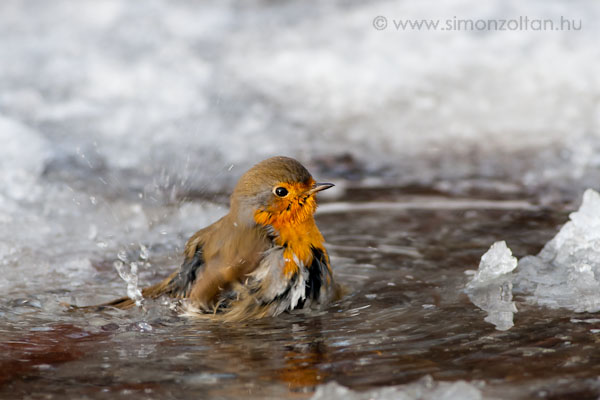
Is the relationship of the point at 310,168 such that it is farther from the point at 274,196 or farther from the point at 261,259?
the point at 261,259

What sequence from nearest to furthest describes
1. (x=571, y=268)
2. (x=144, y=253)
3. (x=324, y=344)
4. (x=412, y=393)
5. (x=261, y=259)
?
(x=412, y=393) < (x=324, y=344) < (x=261, y=259) < (x=571, y=268) < (x=144, y=253)

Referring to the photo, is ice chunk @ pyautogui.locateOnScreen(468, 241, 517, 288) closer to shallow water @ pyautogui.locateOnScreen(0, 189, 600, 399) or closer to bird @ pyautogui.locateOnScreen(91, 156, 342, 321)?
shallow water @ pyautogui.locateOnScreen(0, 189, 600, 399)

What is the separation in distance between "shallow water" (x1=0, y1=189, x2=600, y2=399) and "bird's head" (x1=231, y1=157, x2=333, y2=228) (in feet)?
1.27

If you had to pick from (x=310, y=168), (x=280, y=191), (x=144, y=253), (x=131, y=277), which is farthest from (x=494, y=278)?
(x=310, y=168)

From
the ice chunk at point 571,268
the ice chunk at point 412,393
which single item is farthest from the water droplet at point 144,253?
the ice chunk at point 412,393

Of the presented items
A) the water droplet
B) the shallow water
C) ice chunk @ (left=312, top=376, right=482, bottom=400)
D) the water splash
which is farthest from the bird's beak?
ice chunk @ (left=312, top=376, right=482, bottom=400)

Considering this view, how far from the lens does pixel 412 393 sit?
2477 mm

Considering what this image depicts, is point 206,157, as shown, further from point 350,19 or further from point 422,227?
point 350,19

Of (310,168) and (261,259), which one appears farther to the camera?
(310,168)

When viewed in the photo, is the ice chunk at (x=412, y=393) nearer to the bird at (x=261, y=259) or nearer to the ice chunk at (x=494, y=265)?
the bird at (x=261, y=259)

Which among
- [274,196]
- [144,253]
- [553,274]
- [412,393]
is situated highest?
[274,196]

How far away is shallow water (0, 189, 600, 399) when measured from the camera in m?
2.66

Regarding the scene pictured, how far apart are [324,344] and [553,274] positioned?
1150mm

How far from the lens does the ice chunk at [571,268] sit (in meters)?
3.39
